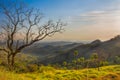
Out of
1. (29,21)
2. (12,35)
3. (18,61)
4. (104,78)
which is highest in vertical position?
(29,21)

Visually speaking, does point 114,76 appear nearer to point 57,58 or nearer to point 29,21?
point 29,21

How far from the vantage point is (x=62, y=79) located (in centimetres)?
2170

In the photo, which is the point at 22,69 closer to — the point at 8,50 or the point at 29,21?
the point at 8,50

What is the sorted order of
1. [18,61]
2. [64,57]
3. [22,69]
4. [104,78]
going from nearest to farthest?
[104,78]
[22,69]
[18,61]
[64,57]

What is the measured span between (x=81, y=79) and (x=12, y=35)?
10.3 m

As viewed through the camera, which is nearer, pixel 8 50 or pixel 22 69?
pixel 22 69

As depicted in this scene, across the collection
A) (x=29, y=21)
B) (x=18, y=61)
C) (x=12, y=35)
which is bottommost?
(x=18, y=61)

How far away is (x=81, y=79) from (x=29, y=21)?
10.9 metres

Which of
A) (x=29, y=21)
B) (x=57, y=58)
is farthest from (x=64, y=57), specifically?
(x=29, y=21)

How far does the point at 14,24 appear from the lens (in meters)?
29.0

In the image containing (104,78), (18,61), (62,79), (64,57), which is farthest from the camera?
(64,57)

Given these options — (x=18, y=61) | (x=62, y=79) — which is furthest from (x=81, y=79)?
(x=18, y=61)

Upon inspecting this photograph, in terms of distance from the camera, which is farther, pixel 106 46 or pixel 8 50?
pixel 106 46

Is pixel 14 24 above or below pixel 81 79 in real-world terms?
above
